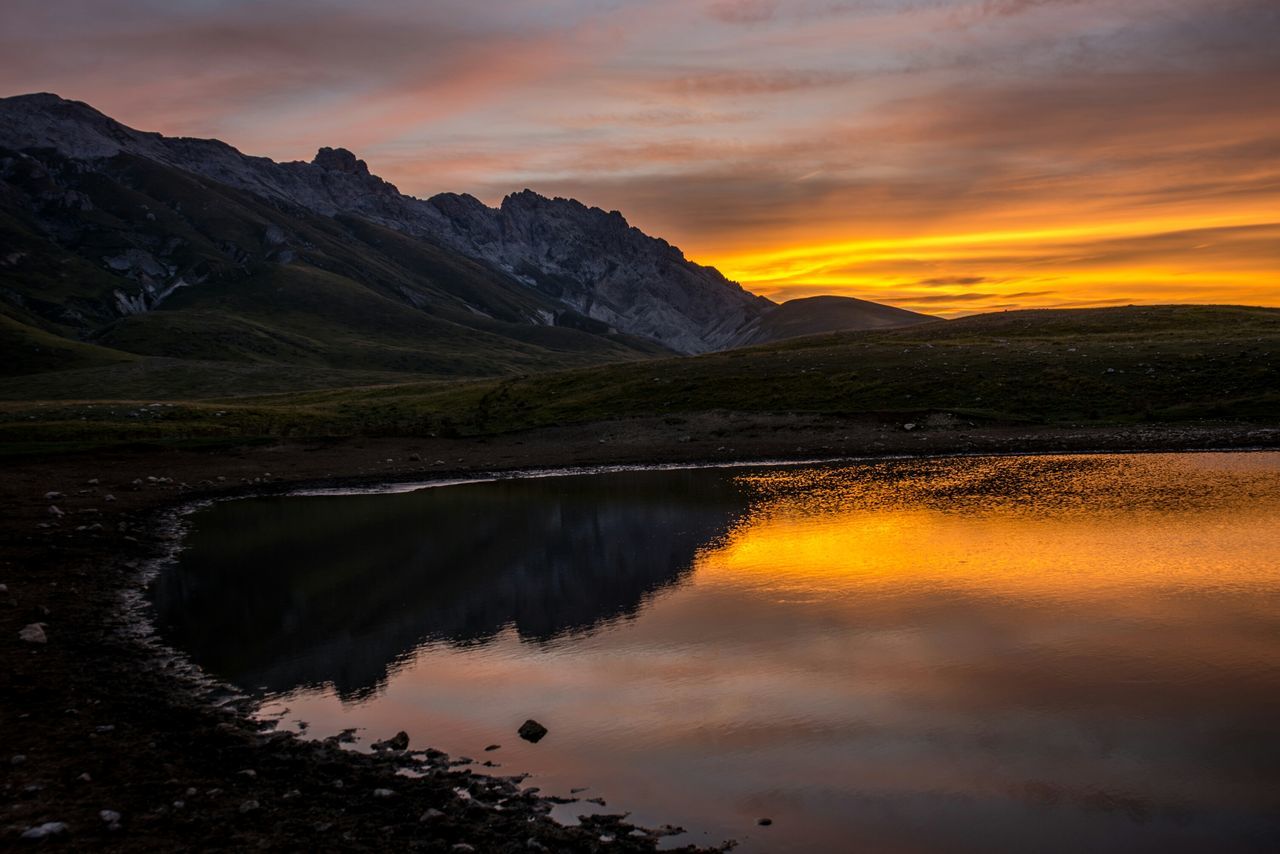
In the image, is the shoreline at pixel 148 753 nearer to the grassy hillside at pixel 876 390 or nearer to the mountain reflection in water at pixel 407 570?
the mountain reflection in water at pixel 407 570

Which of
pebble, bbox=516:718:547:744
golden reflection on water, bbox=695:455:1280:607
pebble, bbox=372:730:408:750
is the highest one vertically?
golden reflection on water, bbox=695:455:1280:607

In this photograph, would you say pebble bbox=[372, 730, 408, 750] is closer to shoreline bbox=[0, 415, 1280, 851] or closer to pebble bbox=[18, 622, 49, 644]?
shoreline bbox=[0, 415, 1280, 851]

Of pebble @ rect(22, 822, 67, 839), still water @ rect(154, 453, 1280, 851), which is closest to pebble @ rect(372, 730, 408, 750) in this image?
still water @ rect(154, 453, 1280, 851)

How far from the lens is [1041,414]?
7950 centimetres

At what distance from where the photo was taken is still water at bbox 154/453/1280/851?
59.7 ft

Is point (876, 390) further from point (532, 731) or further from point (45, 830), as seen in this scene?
point (45, 830)

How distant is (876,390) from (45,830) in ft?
275

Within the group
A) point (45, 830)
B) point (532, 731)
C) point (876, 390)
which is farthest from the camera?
point (876, 390)

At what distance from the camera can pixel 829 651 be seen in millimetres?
27516

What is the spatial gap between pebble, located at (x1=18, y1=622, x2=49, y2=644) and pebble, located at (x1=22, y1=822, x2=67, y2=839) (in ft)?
48.4

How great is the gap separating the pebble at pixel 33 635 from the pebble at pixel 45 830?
14.7 meters

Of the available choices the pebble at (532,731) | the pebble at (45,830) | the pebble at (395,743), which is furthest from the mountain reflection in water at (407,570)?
the pebble at (45,830)

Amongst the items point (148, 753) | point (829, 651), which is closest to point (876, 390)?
point (829, 651)

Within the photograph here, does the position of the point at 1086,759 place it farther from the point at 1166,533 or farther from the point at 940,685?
the point at 1166,533
